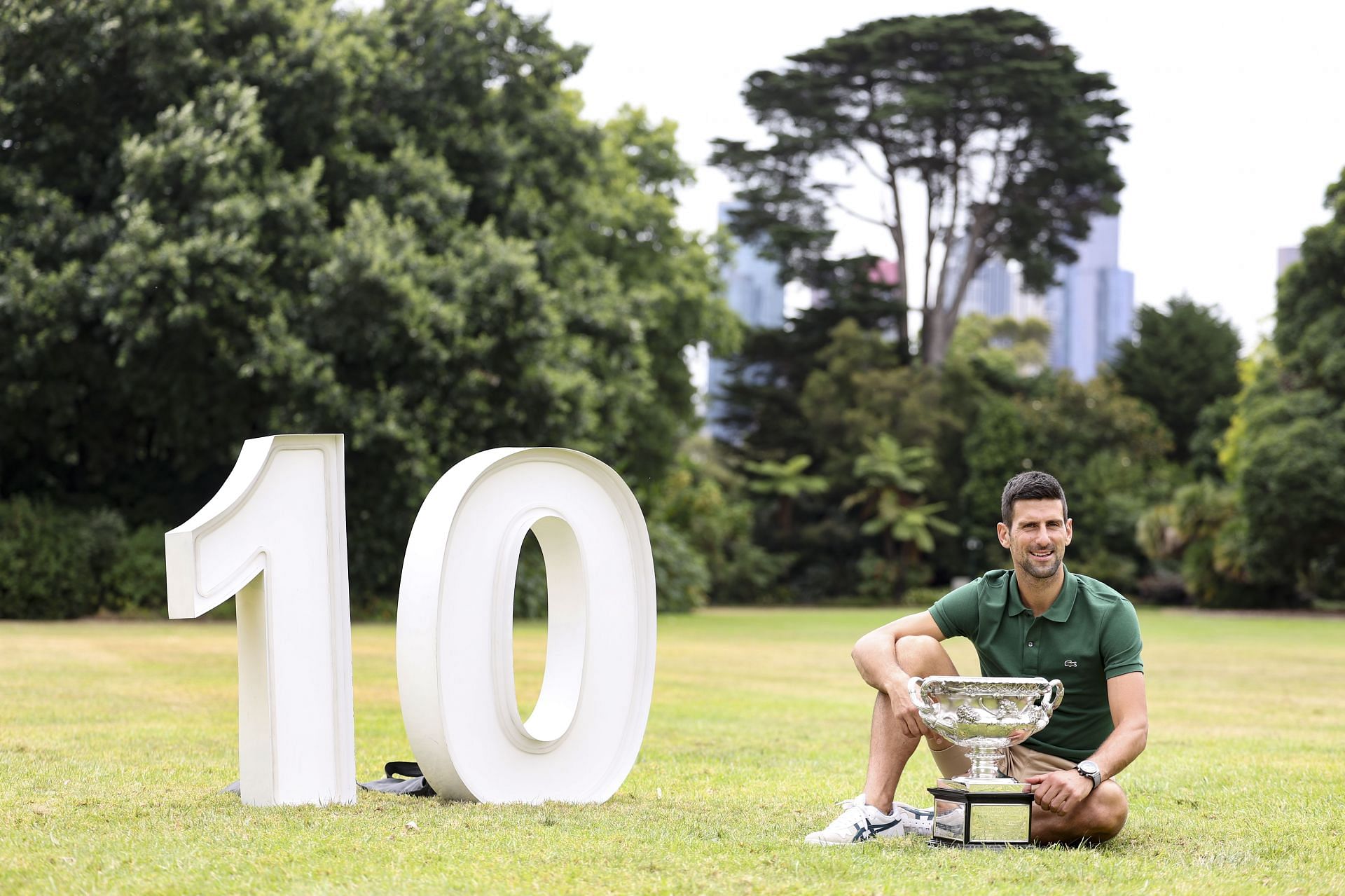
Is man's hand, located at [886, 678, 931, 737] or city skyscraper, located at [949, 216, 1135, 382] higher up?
city skyscraper, located at [949, 216, 1135, 382]

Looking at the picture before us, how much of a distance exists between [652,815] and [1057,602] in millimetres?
1885

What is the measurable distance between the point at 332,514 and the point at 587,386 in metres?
17.1

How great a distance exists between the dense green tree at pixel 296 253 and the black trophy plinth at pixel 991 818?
55.4 feet

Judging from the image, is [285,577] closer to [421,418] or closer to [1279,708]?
[1279,708]

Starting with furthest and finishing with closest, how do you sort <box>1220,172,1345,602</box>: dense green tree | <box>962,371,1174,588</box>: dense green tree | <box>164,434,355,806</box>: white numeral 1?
1. <box>962,371,1174,588</box>: dense green tree
2. <box>1220,172,1345,602</box>: dense green tree
3. <box>164,434,355,806</box>: white numeral 1

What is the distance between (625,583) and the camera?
7023mm

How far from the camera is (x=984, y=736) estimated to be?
513 centimetres

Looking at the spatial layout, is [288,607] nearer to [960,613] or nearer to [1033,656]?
[960,613]

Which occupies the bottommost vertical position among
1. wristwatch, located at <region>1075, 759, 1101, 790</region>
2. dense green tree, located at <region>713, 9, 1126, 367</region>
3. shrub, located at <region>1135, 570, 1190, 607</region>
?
shrub, located at <region>1135, 570, 1190, 607</region>

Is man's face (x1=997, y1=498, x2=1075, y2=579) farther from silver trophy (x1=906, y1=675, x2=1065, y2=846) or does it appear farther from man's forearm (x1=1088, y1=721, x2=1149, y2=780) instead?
man's forearm (x1=1088, y1=721, x2=1149, y2=780)

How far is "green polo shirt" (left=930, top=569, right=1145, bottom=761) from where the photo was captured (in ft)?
17.7

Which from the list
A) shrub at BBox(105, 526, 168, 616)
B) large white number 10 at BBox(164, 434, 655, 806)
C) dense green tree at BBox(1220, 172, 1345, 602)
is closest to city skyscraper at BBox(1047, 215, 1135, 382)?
dense green tree at BBox(1220, 172, 1345, 602)

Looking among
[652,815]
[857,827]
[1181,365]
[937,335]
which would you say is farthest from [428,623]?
[1181,365]

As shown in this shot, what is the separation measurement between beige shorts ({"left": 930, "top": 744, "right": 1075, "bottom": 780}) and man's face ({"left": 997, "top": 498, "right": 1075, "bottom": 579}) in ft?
2.33
